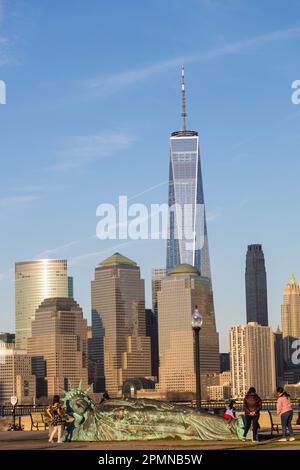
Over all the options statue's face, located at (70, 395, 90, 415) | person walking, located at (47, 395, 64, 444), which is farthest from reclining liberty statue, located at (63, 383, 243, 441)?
person walking, located at (47, 395, 64, 444)

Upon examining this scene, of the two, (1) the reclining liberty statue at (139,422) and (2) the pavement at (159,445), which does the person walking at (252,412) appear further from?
(1) the reclining liberty statue at (139,422)

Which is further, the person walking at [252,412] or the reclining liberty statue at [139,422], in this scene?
the reclining liberty statue at [139,422]

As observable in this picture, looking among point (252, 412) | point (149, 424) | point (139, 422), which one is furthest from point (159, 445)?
point (252, 412)

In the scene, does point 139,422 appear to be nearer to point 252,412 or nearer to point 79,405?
point 79,405

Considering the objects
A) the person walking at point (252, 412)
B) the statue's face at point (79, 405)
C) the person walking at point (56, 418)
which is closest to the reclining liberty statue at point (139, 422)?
the statue's face at point (79, 405)

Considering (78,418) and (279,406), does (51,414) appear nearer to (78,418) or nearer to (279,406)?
(78,418)

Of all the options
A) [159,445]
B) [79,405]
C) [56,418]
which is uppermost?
[79,405]

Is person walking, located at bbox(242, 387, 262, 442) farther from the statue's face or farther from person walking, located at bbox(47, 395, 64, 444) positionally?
person walking, located at bbox(47, 395, 64, 444)
